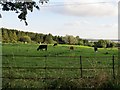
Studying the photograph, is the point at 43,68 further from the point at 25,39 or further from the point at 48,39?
the point at 48,39

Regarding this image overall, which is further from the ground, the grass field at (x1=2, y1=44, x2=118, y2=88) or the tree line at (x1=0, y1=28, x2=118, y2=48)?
the tree line at (x1=0, y1=28, x2=118, y2=48)

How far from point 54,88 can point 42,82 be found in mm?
1644

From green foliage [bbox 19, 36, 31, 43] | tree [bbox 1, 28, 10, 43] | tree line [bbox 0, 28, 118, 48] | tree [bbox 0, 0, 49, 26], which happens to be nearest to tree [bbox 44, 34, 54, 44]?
tree line [bbox 0, 28, 118, 48]

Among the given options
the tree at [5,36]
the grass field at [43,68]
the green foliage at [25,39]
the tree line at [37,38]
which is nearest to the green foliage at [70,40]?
the tree line at [37,38]

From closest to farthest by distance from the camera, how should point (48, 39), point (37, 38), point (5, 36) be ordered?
point (5, 36)
point (37, 38)
point (48, 39)

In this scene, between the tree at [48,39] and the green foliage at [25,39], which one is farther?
the tree at [48,39]

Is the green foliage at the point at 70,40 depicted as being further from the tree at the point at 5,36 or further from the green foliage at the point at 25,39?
the tree at the point at 5,36

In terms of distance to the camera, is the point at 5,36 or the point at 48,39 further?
the point at 48,39

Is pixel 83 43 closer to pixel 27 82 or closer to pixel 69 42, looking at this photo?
pixel 69 42

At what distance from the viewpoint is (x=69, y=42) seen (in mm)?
124000

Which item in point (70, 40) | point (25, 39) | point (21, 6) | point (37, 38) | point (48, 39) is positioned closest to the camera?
point (21, 6)

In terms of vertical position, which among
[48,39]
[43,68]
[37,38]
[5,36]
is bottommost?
[43,68]

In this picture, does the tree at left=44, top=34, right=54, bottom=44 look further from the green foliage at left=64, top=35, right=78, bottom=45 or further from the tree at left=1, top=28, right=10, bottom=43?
the tree at left=1, top=28, right=10, bottom=43

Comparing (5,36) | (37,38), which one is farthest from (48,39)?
(5,36)
